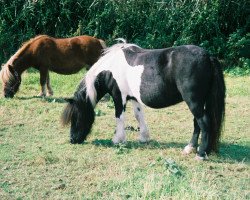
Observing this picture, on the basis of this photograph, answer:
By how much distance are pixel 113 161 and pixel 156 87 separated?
127 centimetres

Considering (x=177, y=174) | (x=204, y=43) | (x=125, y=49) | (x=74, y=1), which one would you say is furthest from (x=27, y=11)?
(x=177, y=174)

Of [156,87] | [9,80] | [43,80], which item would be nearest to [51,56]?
[43,80]

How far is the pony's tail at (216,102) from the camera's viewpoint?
254 inches

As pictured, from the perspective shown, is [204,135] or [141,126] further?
[141,126]

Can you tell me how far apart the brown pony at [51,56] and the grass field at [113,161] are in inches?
53.7

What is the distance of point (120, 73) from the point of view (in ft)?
23.9

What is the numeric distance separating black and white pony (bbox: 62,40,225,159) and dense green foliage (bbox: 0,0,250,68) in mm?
7848

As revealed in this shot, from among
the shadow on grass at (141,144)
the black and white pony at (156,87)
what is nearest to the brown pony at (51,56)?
the black and white pony at (156,87)

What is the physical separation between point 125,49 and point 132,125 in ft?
6.09

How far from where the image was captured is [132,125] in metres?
8.82

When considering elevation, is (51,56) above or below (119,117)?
above

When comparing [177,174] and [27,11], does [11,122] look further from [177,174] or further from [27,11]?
[27,11]

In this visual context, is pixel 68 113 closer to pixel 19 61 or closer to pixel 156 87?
pixel 156 87

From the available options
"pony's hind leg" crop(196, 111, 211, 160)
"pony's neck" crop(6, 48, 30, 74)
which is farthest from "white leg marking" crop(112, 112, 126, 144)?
"pony's neck" crop(6, 48, 30, 74)
